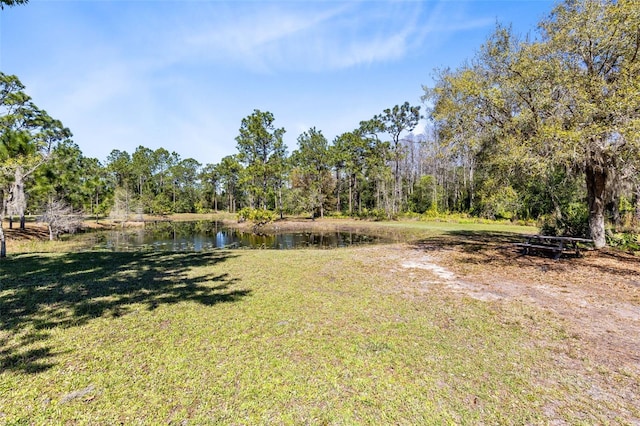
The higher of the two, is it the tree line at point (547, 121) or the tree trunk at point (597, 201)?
the tree line at point (547, 121)

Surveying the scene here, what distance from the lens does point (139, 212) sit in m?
34.9

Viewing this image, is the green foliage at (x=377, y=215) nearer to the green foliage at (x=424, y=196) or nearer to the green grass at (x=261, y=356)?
the green foliage at (x=424, y=196)

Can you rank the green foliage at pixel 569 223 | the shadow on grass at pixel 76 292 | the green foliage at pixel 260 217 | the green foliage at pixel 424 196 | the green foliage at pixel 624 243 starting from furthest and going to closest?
1. the green foliage at pixel 424 196
2. the green foliage at pixel 260 217
3. the green foliage at pixel 569 223
4. the green foliage at pixel 624 243
5. the shadow on grass at pixel 76 292

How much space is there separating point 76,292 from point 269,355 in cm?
526

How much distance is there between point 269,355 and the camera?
362 cm

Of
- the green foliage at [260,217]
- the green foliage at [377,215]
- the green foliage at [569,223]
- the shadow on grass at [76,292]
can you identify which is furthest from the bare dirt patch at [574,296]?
the green foliage at [260,217]

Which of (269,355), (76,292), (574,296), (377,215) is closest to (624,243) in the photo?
(574,296)

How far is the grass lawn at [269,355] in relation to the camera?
8.83 feet

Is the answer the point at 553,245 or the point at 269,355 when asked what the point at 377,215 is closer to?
the point at 553,245

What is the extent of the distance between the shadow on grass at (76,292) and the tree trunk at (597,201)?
12080 mm

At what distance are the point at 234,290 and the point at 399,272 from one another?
4633mm

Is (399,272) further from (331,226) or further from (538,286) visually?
(331,226)

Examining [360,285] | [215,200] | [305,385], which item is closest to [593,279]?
[360,285]

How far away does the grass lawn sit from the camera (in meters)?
2.69
